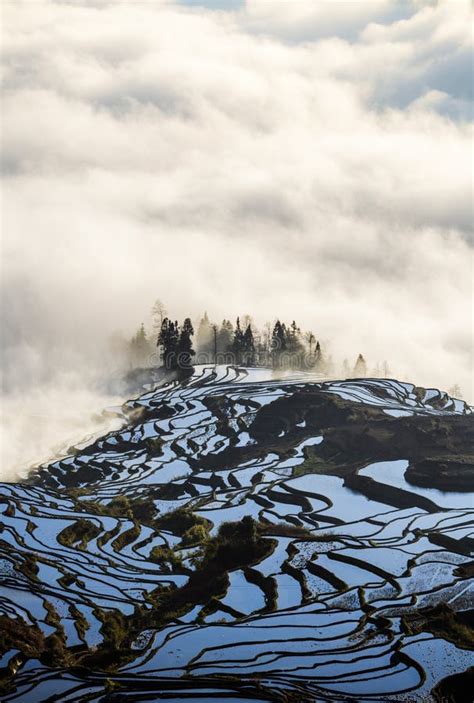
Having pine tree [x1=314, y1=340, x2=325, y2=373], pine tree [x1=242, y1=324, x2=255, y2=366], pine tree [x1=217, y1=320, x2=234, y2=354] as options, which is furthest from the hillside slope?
pine tree [x1=217, y1=320, x2=234, y2=354]

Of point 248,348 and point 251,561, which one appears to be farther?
point 248,348

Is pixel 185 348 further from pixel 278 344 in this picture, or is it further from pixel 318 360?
pixel 318 360

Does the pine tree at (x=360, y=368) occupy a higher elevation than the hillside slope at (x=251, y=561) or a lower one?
higher

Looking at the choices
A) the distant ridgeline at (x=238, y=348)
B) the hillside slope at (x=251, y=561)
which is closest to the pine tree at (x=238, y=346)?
the distant ridgeline at (x=238, y=348)

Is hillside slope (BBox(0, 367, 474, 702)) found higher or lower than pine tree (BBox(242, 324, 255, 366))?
lower

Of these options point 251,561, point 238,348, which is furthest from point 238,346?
point 251,561

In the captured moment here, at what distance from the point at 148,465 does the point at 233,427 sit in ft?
52.7

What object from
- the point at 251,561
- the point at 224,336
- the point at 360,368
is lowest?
the point at 251,561

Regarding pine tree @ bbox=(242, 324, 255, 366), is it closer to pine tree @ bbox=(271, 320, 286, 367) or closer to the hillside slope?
pine tree @ bbox=(271, 320, 286, 367)

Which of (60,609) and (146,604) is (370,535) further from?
(60,609)

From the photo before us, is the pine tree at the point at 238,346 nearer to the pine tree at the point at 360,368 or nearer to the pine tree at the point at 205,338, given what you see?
the pine tree at the point at 205,338

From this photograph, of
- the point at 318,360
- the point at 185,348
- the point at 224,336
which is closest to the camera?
the point at 185,348

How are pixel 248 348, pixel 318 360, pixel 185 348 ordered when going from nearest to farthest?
pixel 185 348
pixel 248 348
pixel 318 360

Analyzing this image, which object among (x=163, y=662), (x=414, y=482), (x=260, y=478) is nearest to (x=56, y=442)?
(x=260, y=478)
